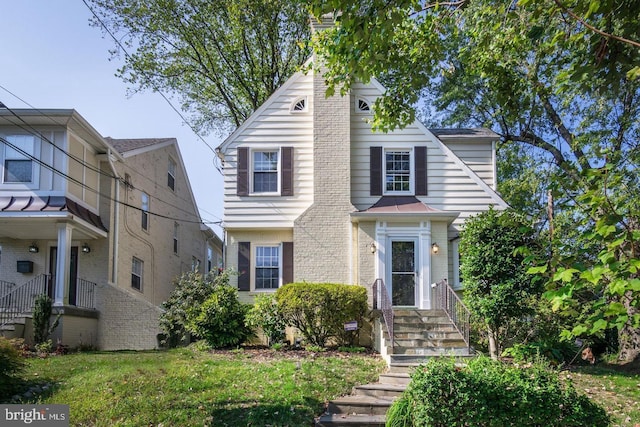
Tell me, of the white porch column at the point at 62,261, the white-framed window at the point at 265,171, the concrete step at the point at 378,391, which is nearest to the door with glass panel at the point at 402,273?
the white-framed window at the point at 265,171

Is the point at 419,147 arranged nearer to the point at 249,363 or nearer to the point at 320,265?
the point at 320,265

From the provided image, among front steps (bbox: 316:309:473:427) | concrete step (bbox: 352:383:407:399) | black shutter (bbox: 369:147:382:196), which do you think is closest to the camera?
front steps (bbox: 316:309:473:427)

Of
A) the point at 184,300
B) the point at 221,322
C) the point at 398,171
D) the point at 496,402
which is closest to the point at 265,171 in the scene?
the point at 398,171

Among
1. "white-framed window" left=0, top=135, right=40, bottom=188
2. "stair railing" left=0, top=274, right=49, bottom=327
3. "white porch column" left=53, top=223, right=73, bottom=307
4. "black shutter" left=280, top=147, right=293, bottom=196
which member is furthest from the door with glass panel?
"white-framed window" left=0, top=135, right=40, bottom=188

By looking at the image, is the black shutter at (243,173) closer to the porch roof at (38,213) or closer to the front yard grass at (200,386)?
the porch roof at (38,213)

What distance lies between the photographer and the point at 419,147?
52.0 feet

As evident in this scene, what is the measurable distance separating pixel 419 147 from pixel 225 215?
18.3 feet

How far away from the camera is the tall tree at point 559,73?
431 cm

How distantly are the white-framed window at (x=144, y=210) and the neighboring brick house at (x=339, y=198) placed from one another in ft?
15.5

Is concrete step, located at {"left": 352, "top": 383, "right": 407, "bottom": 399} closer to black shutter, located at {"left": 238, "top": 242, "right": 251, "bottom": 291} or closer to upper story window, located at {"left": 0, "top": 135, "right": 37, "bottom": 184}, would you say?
black shutter, located at {"left": 238, "top": 242, "right": 251, "bottom": 291}

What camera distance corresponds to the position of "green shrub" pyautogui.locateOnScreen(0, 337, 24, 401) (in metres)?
8.54

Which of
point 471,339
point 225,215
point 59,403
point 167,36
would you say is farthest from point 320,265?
point 167,36

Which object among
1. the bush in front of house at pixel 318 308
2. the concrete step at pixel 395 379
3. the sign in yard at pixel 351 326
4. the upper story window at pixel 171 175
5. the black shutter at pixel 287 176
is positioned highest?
the upper story window at pixel 171 175

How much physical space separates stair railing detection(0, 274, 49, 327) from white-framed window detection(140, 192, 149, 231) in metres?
3.92
